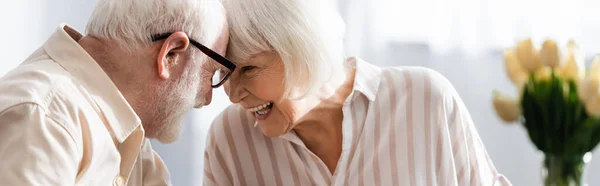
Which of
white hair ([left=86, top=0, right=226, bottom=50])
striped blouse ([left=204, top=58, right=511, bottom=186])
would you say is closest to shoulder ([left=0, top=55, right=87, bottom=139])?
white hair ([left=86, top=0, right=226, bottom=50])

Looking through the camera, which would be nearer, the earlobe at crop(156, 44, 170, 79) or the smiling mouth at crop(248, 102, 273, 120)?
the earlobe at crop(156, 44, 170, 79)

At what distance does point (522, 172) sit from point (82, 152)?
2130 millimetres

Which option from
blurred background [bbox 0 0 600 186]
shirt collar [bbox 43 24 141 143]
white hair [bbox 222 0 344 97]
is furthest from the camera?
blurred background [bbox 0 0 600 186]

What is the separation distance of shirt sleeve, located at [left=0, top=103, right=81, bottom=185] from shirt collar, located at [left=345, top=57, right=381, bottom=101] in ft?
2.63

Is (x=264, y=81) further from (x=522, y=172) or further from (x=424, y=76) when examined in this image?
(x=522, y=172)

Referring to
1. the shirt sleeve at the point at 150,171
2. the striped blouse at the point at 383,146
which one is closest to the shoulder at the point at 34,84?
the shirt sleeve at the point at 150,171

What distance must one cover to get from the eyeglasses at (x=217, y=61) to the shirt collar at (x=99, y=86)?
0.41ft

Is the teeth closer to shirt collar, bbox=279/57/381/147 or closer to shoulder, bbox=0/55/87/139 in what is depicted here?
shirt collar, bbox=279/57/381/147

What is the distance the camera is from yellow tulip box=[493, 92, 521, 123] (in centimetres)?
135

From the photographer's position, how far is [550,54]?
1299 millimetres

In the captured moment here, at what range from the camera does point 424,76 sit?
1935mm

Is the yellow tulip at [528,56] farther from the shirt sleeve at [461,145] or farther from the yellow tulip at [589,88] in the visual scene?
the shirt sleeve at [461,145]

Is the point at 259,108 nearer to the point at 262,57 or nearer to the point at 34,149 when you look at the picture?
the point at 262,57

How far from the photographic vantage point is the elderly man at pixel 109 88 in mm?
1234
